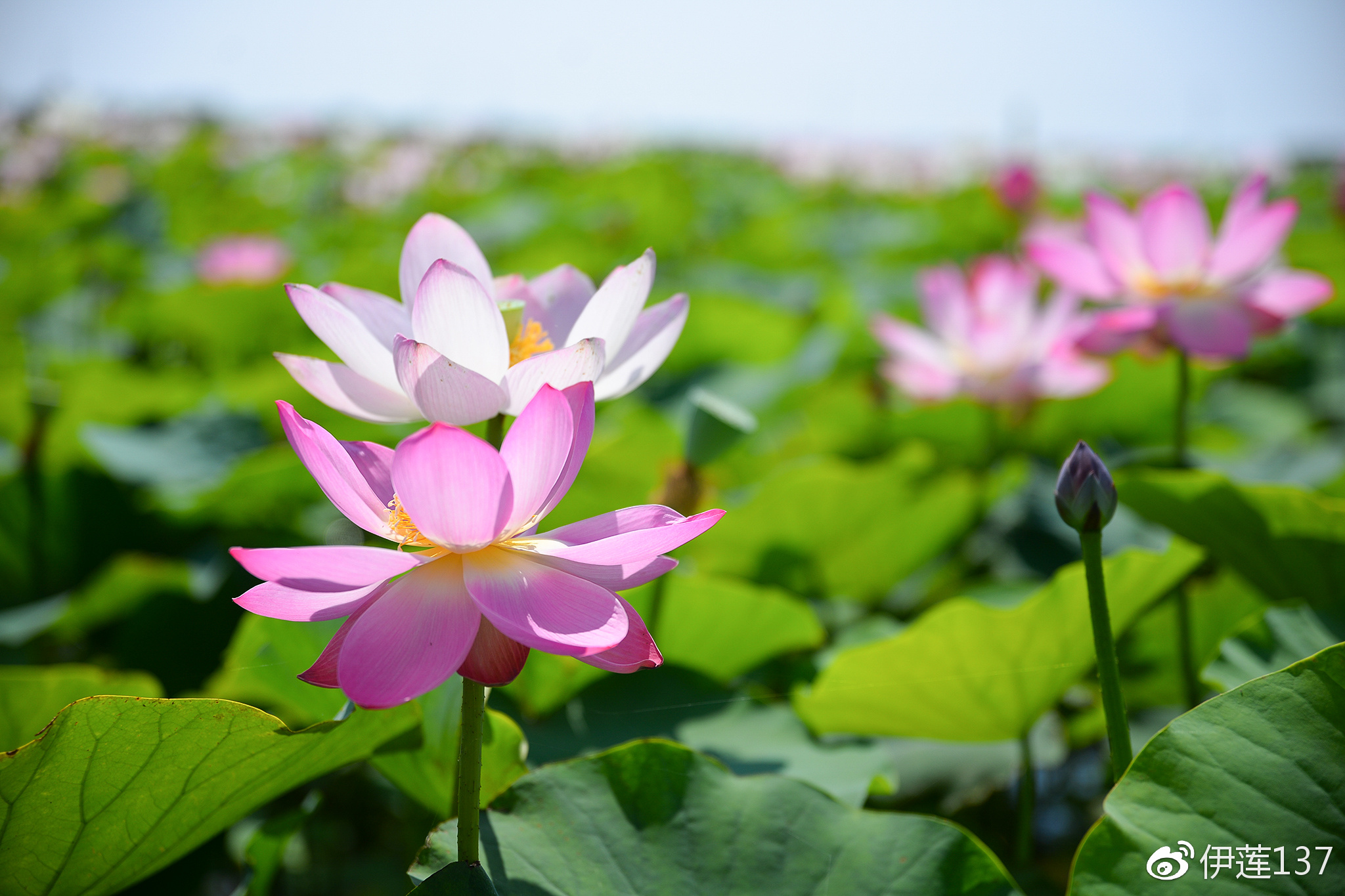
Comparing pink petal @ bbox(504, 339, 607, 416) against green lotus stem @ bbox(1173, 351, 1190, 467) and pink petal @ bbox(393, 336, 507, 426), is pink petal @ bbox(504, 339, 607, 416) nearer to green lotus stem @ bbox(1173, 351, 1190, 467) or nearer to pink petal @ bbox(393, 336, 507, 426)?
pink petal @ bbox(393, 336, 507, 426)

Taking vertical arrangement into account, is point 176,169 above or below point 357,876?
above

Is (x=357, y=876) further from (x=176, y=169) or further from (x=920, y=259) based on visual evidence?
(x=176, y=169)

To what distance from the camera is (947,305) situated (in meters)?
1.48

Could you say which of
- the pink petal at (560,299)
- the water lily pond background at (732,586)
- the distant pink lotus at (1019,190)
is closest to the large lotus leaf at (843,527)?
the water lily pond background at (732,586)

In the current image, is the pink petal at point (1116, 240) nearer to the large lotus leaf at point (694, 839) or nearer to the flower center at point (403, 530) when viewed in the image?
the large lotus leaf at point (694, 839)

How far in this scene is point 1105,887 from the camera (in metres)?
0.55

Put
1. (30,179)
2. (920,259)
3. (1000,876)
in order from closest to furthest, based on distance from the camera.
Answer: (1000,876) → (920,259) → (30,179)

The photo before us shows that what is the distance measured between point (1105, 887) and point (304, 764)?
0.51 meters

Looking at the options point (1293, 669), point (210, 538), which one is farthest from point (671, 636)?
point (210, 538)

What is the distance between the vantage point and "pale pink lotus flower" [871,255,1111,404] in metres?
1.32

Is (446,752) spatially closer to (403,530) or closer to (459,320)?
(403,530)

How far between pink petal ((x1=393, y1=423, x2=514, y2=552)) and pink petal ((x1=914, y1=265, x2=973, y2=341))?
3.71ft

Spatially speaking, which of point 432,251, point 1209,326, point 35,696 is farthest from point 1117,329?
point 35,696

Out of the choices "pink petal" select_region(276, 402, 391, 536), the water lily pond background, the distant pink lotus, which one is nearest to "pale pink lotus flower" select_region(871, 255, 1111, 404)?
the water lily pond background
